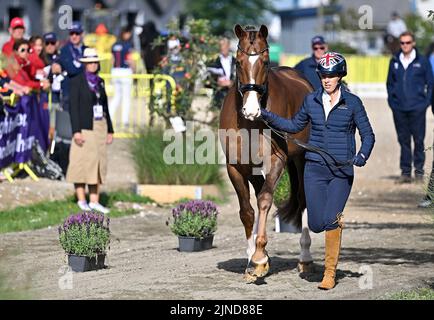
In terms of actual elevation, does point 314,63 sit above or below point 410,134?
above

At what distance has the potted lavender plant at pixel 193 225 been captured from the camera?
12.1 metres

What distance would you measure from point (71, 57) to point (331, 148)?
856cm

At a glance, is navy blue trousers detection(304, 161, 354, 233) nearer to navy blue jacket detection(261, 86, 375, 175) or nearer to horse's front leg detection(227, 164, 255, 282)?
navy blue jacket detection(261, 86, 375, 175)

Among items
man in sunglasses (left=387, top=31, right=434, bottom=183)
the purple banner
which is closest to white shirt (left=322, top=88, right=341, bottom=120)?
the purple banner

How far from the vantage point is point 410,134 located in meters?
18.3

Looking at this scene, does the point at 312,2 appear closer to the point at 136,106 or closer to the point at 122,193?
the point at 136,106

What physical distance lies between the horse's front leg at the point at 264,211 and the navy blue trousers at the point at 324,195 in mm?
450

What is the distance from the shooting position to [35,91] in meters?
17.5

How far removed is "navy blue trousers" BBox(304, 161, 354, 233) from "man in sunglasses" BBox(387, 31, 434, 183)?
815cm

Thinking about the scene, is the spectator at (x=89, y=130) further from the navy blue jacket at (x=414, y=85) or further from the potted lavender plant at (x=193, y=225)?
the navy blue jacket at (x=414, y=85)

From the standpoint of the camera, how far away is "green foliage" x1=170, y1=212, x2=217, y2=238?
39.7ft

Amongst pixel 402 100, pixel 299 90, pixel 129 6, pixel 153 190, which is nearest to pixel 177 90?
pixel 153 190

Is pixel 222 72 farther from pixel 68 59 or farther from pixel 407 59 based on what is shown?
pixel 407 59

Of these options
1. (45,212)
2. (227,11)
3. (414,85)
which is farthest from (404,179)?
(227,11)
